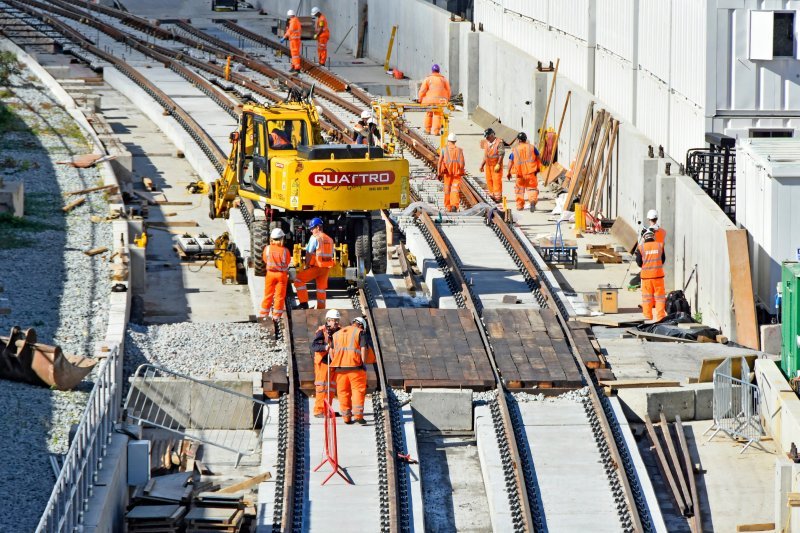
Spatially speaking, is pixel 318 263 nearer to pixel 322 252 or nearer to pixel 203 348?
pixel 322 252

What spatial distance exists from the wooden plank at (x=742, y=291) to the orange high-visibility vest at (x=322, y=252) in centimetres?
482

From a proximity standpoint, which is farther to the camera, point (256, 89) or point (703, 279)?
point (256, 89)

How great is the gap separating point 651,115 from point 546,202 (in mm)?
2781

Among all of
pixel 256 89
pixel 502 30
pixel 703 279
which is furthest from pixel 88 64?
pixel 703 279

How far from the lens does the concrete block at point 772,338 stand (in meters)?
19.5

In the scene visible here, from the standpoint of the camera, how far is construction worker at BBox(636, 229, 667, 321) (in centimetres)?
2111

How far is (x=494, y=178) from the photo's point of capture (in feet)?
92.5

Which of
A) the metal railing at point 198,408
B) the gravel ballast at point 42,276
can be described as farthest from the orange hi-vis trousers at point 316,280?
the metal railing at point 198,408

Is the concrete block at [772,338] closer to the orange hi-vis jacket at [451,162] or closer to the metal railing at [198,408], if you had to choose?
the metal railing at [198,408]

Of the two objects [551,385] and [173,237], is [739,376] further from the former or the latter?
[173,237]

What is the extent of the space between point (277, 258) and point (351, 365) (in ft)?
11.2

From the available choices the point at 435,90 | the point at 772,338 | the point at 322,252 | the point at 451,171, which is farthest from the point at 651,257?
the point at 435,90

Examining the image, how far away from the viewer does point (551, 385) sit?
18.6 m

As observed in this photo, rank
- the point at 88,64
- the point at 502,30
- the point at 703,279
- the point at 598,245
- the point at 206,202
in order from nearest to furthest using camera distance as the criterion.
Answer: the point at 703,279
the point at 598,245
the point at 206,202
the point at 502,30
the point at 88,64
